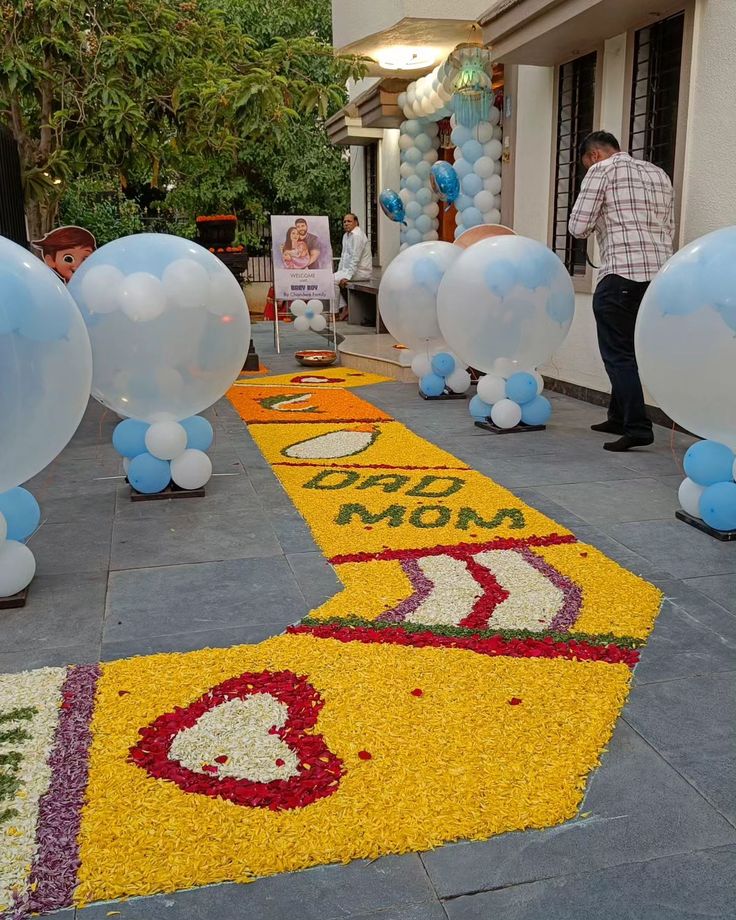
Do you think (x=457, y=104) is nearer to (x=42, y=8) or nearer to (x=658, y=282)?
(x=42, y=8)

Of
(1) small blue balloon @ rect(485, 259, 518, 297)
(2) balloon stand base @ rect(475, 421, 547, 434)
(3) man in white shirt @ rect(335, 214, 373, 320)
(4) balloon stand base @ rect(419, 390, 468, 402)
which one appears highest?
(1) small blue balloon @ rect(485, 259, 518, 297)

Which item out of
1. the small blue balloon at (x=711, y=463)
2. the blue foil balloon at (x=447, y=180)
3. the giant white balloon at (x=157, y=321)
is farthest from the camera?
the blue foil balloon at (x=447, y=180)

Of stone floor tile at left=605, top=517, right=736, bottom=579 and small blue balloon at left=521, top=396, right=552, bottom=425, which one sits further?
small blue balloon at left=521, top=396, right=552, bottom=425

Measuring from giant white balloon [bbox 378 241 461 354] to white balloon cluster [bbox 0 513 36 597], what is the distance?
4.65 m

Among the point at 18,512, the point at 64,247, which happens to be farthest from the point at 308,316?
the point at 18,512

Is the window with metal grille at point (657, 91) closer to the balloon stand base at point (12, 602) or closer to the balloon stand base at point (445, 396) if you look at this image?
the balloon stand base at point (445, 396)

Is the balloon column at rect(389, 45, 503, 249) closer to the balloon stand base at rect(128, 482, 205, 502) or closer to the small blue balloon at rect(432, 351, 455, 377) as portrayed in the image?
the small blue balloon at rect(432, 351, 455, 377)

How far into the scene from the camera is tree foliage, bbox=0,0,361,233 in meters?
6.20

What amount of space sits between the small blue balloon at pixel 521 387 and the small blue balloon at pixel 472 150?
404cm

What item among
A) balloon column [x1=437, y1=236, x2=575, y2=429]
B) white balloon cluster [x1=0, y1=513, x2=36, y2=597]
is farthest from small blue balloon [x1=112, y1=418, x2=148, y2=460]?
balloon column [x1=437, y1=236, x2=575, y2=429]

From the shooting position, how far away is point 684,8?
6.34 m

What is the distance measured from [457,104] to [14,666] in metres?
8.17

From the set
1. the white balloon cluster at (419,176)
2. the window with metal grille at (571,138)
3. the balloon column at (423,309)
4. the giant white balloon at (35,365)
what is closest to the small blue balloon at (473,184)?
the window with metal grille at (571,138)

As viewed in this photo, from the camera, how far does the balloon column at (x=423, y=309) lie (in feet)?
24.5
